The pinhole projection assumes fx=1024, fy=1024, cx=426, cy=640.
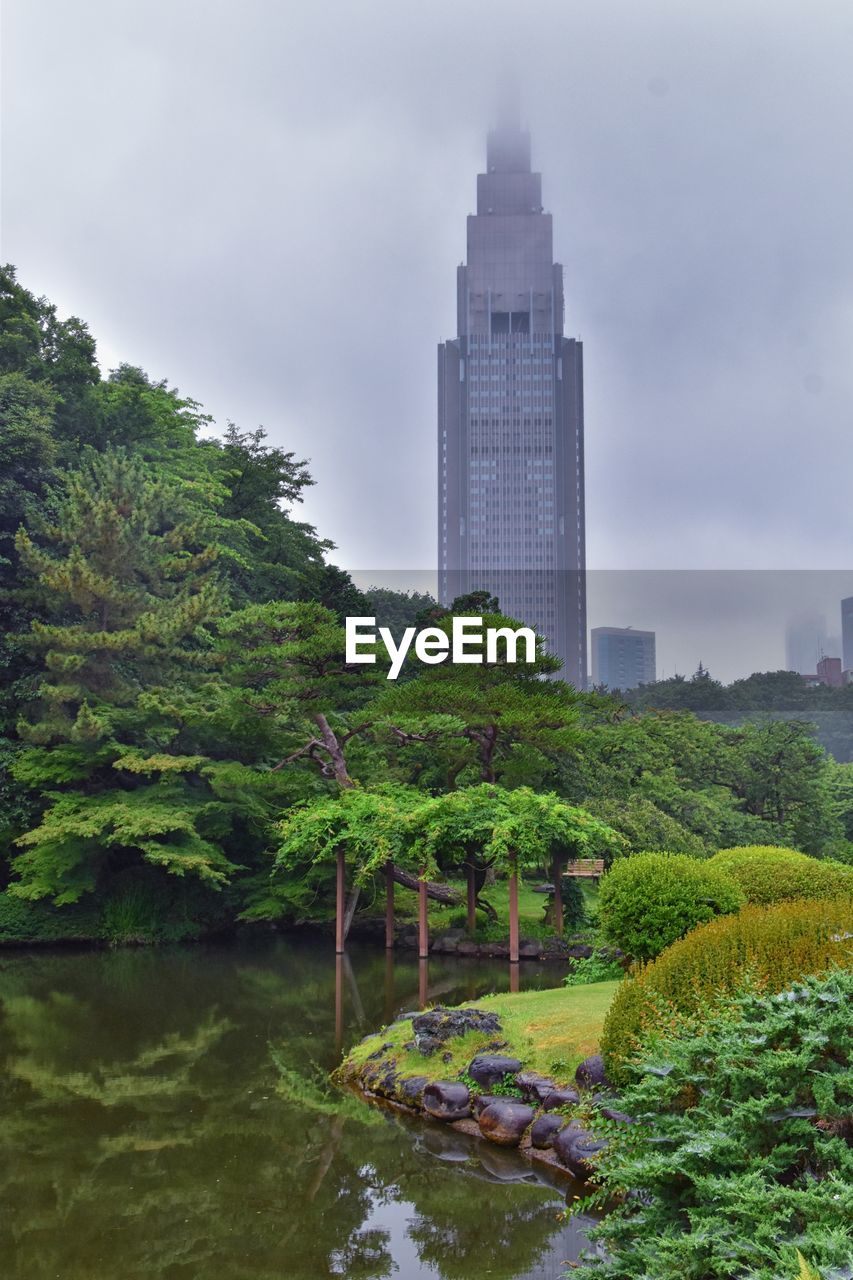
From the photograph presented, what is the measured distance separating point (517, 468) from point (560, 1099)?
83842mm

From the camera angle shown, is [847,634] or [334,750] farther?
[847,634]

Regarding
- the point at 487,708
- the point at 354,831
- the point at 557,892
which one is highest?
the point at 487,708

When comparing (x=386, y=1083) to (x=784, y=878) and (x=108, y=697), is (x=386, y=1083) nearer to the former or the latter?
(x=784, y=878)

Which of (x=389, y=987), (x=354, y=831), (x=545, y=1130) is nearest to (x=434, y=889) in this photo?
(x=354, y=831)

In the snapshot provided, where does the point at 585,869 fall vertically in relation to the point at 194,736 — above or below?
below

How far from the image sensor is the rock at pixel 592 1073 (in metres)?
7.51

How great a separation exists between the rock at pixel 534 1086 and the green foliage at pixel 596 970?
298 centimetres

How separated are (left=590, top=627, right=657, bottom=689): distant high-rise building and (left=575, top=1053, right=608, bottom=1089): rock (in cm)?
5131

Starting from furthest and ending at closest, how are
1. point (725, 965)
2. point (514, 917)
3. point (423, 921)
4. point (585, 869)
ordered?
point (585, 869)
point (423, 921)
point (514, 917)
point (725, 965)

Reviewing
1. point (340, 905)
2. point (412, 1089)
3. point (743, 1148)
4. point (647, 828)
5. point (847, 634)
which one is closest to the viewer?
point (743, 1148)

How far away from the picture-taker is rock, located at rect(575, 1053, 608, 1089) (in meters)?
7.51

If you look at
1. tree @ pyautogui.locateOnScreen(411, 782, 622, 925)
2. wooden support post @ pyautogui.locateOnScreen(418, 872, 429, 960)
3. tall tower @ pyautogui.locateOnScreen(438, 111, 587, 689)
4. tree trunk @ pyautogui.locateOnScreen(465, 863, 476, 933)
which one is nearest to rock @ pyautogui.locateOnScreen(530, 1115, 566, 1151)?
tree @ pyautogui.locateOnScreen(411, 782, 622, 925)

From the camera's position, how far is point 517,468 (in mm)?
89125

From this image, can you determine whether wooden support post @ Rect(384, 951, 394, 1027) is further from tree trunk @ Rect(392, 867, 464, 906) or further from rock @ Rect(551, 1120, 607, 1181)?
rock @ Rect(551, 1120, 607, 1181)
